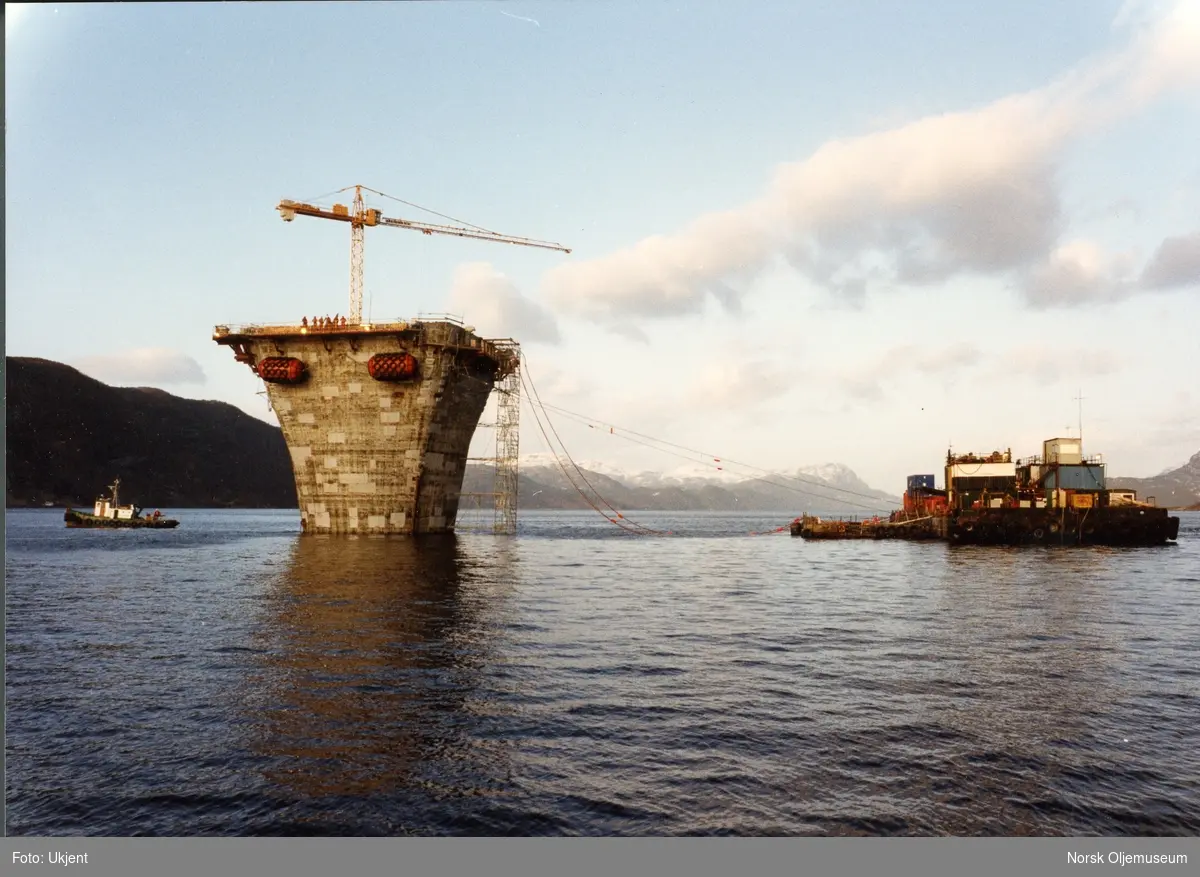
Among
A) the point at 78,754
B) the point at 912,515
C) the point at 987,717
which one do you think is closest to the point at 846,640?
the point at 987,717

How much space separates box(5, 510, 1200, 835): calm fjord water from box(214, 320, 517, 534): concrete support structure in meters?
31.4

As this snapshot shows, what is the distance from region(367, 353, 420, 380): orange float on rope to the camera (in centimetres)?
6569

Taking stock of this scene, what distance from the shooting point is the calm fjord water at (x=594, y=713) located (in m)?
11.7

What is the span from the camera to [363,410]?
2687 inches

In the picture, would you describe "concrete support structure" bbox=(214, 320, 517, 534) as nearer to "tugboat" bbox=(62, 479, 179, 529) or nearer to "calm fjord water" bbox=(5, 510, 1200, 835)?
"calm fjord water" bbox=(5, 510, 1200, 835)

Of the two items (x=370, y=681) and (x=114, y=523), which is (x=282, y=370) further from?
(x=114, y=523)

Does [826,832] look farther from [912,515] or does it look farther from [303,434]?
[912,515]

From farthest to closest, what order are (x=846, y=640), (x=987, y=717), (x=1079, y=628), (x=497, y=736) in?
(x=1079, y=628) < (x=846, y=640) < (x=987, y=717) < (x=497, y=736)

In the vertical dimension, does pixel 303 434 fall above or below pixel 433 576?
above

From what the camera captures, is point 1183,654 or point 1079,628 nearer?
point 1183,654

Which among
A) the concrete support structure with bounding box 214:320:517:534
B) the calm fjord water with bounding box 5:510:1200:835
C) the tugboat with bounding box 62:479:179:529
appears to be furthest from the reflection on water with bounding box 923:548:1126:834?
the tugboat with bounding box 62:479:179:529

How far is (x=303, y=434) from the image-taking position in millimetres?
69875

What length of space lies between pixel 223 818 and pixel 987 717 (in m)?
16.2

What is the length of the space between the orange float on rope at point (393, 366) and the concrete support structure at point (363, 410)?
67cm
